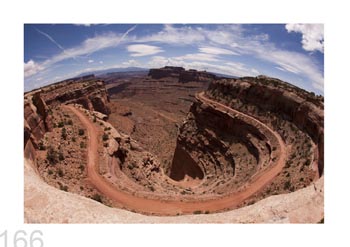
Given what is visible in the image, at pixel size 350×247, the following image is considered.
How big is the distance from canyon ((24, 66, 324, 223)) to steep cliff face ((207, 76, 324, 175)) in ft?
0.22

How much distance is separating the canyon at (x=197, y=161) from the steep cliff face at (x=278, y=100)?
7 cm

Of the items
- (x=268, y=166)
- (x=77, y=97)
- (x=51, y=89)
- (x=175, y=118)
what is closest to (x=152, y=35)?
(x=268, y=166)

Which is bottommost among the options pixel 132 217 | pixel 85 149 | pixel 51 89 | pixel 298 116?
pixel 132 217

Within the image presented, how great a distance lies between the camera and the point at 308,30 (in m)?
9.87

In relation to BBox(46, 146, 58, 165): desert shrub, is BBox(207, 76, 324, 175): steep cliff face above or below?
above

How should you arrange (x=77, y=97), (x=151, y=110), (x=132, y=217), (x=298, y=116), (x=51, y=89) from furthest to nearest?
(x=151, y=110) < (x=77, y=97) < (x=51, y=89) < (x=298, y=116) < (x=132, y=217)

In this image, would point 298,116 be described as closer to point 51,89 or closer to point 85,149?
point 85,149

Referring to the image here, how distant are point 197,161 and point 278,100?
24.2 ft

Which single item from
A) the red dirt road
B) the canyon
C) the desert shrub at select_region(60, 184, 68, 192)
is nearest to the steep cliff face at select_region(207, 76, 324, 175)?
the canyon

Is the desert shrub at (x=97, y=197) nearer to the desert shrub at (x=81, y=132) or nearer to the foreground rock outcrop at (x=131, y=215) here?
the foreground rock outcrop at (x=131, y=215)

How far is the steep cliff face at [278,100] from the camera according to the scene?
47.1 ft

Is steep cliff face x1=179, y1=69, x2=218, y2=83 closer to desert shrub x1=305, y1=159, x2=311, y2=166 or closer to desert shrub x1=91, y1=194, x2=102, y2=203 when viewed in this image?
desert shrub x1=305, y1=159, x2=311, y2=166

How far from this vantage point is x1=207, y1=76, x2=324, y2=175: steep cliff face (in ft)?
47.1
